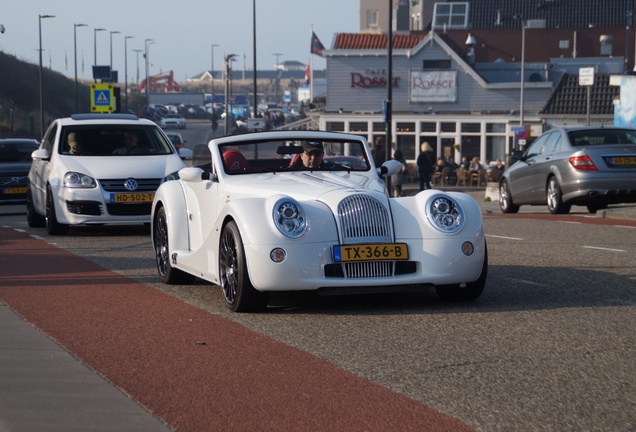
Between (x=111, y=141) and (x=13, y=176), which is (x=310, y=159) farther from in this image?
(x=13, y=176)

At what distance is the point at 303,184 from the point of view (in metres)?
8.97

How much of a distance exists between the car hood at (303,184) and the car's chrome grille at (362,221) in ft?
0.60

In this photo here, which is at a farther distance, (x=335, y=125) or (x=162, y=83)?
(x=162, y=83)

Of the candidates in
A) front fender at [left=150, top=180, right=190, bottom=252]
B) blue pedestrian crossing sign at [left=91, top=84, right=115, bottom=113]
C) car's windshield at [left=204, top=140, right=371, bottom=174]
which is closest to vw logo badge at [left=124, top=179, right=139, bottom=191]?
front fender at [left=150, top=180, right=190, bottom=252]

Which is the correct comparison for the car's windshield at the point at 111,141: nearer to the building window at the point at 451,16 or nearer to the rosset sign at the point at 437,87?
the rosset sign at the point at 437,87

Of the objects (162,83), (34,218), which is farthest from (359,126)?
(162,83)

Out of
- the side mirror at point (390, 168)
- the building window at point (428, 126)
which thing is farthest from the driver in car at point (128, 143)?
the building window at point (428, 126)

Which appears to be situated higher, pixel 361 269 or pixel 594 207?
pixel 361 269

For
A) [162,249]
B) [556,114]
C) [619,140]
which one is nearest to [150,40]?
[556,114]

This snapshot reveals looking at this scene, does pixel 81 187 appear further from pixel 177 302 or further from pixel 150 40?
pixel 150 40

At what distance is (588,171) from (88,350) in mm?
13776

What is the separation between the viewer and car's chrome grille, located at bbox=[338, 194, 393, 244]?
8.20 metres

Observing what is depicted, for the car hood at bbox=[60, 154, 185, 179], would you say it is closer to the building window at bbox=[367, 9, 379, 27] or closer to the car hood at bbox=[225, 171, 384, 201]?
the car hood at bbox=[225, 171, 384, 201]

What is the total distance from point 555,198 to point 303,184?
1204 cm
